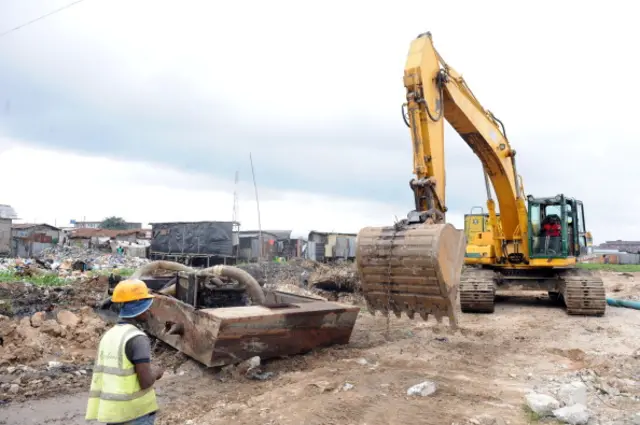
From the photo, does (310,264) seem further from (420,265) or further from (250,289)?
(420,265)

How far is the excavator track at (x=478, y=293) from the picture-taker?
10.7m

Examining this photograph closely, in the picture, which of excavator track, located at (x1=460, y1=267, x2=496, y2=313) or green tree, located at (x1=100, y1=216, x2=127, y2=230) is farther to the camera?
green tree, located at (x1=100, y1=216, x2=127, y2=230)

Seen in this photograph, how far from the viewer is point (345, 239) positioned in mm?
27422

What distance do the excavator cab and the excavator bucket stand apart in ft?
19.4

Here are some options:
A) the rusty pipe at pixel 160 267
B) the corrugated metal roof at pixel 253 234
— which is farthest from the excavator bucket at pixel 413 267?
the corrugated metal roof at pixel 253 234

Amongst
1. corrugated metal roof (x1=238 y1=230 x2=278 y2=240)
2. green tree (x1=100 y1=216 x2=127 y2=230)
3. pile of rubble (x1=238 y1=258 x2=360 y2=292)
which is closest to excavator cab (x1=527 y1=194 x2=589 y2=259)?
pile of rubble (x1=238 y1=258 x2=360 y2=292)

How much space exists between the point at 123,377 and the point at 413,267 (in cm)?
346

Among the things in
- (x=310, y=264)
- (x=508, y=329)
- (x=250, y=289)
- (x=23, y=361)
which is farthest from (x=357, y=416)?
(x=310, y=264)

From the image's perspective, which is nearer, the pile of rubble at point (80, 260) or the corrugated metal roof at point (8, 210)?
the pile of rubble at point (80, 260)

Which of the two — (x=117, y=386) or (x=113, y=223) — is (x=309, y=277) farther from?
(x=113, y=223)

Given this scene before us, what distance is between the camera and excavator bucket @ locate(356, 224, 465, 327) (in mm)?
5395

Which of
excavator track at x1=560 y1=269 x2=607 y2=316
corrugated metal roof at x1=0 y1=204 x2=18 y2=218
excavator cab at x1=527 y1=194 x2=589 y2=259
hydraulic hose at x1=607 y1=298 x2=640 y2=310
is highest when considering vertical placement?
corrugated metal roof at x1=0 y1=204 x2=18 y2=218

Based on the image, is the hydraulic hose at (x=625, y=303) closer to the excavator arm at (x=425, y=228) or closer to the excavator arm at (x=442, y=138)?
the excavator arm at (x=442, y=138)

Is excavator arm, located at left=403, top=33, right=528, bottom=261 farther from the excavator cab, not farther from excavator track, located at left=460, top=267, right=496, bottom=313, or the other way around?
excavator track, located at left=460, top=267, right=496, bottom=313
